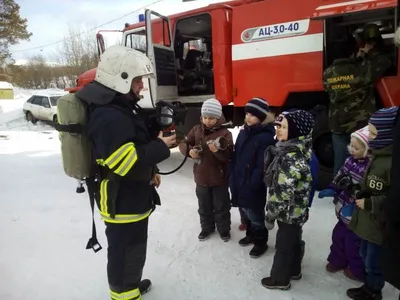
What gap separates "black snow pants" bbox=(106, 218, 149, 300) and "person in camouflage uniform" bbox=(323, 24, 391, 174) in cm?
Answer: 278

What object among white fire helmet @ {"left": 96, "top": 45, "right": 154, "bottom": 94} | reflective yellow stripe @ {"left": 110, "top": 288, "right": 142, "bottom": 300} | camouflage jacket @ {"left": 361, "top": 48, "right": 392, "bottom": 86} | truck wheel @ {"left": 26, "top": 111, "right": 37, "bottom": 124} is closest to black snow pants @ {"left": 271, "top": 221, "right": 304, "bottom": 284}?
reflective yellow stripe @ {"left": 110, "top": 288, "right": 142, "bottom": 300}

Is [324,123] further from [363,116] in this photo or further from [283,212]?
[283,212]

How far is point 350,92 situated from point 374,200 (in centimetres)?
209

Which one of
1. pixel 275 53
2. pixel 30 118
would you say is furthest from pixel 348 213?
pixel 30 118

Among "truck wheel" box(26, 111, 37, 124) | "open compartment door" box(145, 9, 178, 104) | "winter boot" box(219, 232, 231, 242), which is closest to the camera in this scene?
"winter boot" box(219, 232, 231, 242)

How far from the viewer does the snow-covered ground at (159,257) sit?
2652mm

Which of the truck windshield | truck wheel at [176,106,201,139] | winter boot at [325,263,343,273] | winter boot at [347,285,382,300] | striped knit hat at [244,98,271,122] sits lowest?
winter boot at [325,263,343,273]

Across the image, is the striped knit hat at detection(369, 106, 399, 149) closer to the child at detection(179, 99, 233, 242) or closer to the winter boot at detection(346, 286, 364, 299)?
the winter boot at detection(346, 286, 364, 299)

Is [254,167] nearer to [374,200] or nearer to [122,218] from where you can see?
[374,200]

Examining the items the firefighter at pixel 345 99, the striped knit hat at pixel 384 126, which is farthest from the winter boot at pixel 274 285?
the firefighter at pixel 345 99

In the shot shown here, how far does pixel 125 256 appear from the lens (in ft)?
7.07

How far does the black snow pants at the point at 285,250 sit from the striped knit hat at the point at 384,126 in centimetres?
87

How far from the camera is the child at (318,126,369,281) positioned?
2426 mm

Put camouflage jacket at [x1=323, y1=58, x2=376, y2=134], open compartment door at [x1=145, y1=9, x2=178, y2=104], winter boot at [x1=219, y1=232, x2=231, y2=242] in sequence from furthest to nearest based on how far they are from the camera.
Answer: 1. open compartment door at [x1=145, y1=9, x2=178, y2=104]
2. camouflage jacket at [x1=323, y1=58, x2=376, y2=134]
3. winter boot at [x1=219, y1=232, x2=231, y2=242]
